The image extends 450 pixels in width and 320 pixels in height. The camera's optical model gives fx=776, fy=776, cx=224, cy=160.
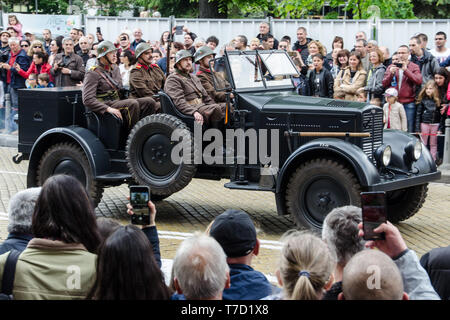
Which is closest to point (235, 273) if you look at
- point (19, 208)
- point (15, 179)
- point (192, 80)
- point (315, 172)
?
point (19, 208)

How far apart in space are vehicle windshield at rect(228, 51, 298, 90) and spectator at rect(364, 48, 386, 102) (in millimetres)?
3074

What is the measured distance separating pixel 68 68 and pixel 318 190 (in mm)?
8017

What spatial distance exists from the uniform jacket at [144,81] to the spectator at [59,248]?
6.07m

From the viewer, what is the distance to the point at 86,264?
4.00 metres

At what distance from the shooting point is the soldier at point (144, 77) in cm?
1020

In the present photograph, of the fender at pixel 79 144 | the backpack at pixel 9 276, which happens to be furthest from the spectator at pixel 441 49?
the backpack at pixel 9 276

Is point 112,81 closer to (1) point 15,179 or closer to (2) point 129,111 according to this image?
(2) point 129,111

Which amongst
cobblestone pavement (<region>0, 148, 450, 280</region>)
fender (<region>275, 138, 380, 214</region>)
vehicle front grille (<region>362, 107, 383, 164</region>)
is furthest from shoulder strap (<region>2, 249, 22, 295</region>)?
vehicle front grille (<region>362, 107, 383, 164</region>)

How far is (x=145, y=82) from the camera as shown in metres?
10.3

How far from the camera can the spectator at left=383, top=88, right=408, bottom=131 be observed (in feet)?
→ 41.0


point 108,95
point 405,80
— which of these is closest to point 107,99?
point 108,95

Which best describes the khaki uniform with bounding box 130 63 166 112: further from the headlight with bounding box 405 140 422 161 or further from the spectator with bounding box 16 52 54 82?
the spectator with bounding box 16 52 54 82

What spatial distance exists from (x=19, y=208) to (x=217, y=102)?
6094mm

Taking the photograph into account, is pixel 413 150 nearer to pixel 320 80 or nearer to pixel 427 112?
Result: pixel 427 112
